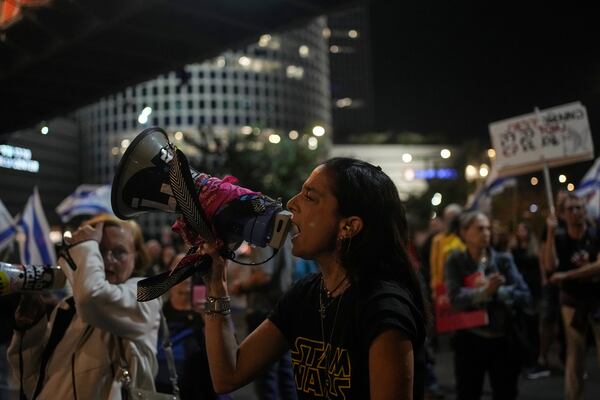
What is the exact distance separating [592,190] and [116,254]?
659 cm

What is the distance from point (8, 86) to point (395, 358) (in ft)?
34.8

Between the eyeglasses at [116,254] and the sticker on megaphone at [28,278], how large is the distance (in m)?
0.38

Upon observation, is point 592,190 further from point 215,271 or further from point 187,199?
point 187,199

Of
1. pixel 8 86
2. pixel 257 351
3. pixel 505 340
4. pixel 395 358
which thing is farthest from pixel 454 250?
pixel 8 86

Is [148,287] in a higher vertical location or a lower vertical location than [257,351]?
higher

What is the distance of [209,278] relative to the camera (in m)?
2.26

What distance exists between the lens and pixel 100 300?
3014 mm

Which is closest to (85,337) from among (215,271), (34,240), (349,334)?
(215,271)

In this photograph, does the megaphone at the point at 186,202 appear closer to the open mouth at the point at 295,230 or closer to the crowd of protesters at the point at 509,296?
the open mouth at the point at 295,230

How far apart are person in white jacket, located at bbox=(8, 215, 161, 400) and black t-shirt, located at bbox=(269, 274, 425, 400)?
115 centimetres

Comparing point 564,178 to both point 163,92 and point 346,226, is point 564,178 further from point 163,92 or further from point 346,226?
point 163,92

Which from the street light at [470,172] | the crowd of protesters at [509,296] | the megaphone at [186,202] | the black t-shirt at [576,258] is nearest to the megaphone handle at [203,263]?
the megaphone at [186,202]

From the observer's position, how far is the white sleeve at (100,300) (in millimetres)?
2988

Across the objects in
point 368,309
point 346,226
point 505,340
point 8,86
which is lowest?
point 505,340
